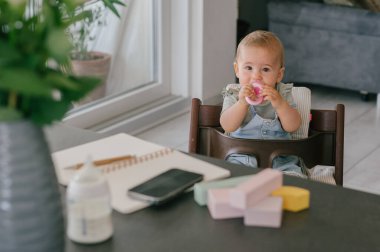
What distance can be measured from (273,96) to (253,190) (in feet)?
2.23

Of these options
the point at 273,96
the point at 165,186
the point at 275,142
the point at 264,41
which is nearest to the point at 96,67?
the point at 264,41

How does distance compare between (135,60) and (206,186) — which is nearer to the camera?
(206,186)

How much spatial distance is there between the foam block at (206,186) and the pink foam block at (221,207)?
35mm

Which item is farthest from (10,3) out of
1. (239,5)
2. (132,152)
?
(239,5)

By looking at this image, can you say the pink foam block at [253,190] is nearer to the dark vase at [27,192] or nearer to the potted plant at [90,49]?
the dark vase at [27,192]

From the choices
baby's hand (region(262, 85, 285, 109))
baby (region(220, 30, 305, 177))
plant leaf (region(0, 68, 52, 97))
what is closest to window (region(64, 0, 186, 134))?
baby (region(220, 30, 305, 177))

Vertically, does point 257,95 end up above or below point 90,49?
above

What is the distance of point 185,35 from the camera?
4.03 m

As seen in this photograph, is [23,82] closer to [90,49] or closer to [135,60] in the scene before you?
[90,49]

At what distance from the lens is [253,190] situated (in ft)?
4.31

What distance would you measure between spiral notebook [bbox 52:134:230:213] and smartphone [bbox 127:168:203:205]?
2 cm

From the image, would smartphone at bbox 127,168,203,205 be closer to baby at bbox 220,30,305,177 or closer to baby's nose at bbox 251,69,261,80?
baby at bbox 220,30,305,177

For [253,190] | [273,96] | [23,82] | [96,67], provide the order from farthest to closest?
[96,67], [273,96], [253,190], [23,82]

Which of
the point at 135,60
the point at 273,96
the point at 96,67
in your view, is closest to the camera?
the point at 273,96
